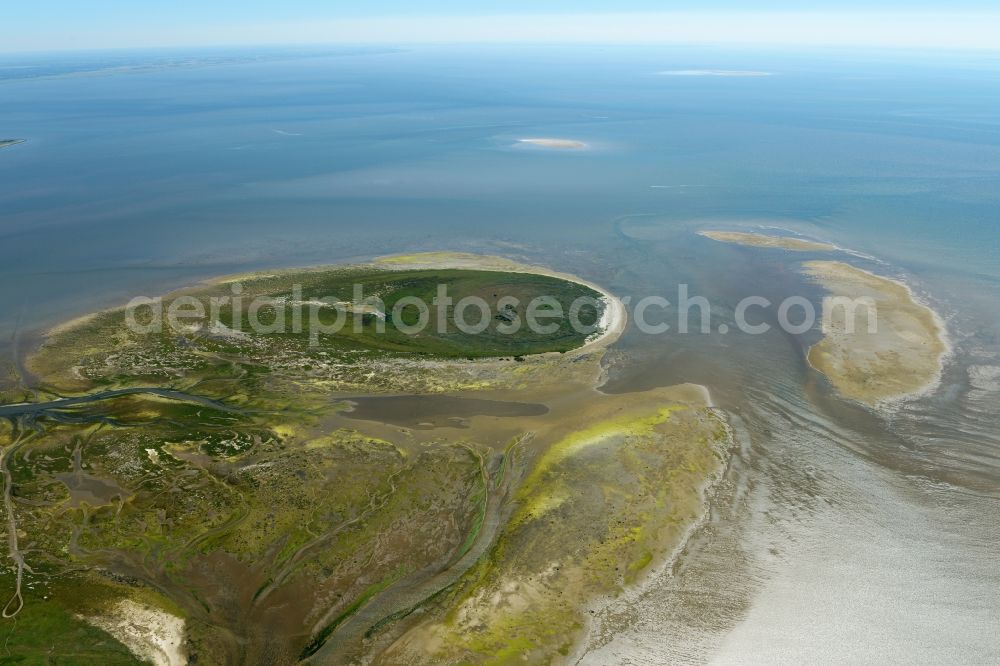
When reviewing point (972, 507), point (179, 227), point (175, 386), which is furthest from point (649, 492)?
point (179, 227)

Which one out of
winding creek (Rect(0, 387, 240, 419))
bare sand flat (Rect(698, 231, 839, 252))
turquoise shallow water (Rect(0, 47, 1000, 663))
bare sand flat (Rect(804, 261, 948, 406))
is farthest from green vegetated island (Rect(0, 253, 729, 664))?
bare sand flat (Rect(698, 231, 839, 252))

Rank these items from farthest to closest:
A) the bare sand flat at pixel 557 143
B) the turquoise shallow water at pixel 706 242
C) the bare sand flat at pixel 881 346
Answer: the bare sand flat at pixel 557 143 < the bare sand flat at pixel 881 346 < the turquoise shallow water at pixel 706 242

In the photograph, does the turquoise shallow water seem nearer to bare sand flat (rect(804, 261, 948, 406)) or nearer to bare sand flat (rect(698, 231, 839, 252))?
bare sand flat (rect(804, 261, 948, 406))

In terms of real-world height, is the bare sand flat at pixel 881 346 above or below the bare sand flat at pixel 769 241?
below

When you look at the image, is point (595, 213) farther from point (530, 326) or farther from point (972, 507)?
point (972, 507)

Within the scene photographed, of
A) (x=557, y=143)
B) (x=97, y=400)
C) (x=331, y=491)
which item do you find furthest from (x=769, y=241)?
(x=557, y=143)

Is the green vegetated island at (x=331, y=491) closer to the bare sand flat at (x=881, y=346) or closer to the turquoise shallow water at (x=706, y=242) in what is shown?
the turquoise shallow water at (x=706, y=242)

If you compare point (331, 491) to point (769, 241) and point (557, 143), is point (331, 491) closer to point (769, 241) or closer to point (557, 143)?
point (769, 241)

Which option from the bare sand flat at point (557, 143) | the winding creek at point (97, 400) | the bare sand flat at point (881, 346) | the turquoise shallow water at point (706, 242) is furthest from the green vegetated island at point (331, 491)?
the bare sand flat at point (557, 143)
